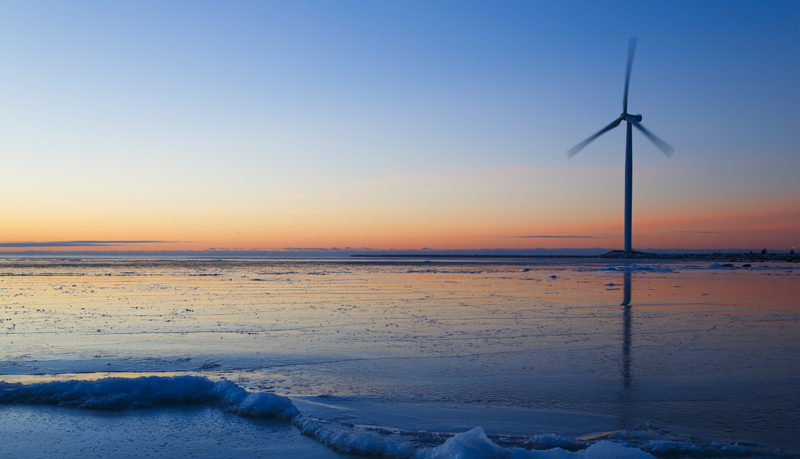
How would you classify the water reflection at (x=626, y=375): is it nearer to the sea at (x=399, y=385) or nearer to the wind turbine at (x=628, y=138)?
the sea at (x=399, y=385)

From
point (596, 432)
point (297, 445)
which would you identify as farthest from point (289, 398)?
point (596, 432)

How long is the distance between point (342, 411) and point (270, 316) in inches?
342

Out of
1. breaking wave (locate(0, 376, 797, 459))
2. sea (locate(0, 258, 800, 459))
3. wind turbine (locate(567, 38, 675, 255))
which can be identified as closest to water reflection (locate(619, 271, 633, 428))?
sea (locate(0, 258, 800, 459))

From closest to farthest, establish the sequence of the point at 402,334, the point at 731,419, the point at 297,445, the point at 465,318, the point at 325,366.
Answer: the point at 297,445
the point at 731,419
the point at 325,366
the point at 402,334
the point at 465,318

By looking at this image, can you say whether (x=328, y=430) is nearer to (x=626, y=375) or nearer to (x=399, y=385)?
(x=399, y=385)

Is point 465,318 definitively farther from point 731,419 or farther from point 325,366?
point 731,419

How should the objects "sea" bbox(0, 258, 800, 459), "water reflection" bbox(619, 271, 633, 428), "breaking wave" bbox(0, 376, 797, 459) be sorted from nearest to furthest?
1. "breaking wave" bbox(0, 376, 797, 459)
2. "sea" bbox(0, 258, 800, 459)
3. "water reflection" bbox(619, 271, 633, 428)

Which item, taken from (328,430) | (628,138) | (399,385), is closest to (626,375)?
(399,385)

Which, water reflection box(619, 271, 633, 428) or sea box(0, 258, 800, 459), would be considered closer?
sea box(0, 258, 800, 459)

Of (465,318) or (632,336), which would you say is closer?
(632,336)

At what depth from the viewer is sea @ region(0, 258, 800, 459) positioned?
508 centimetres

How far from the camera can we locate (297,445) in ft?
16.9

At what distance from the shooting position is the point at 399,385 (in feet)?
23.3

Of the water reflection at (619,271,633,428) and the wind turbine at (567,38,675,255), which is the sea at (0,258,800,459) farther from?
the wind turbine at (567,38,675,255)
